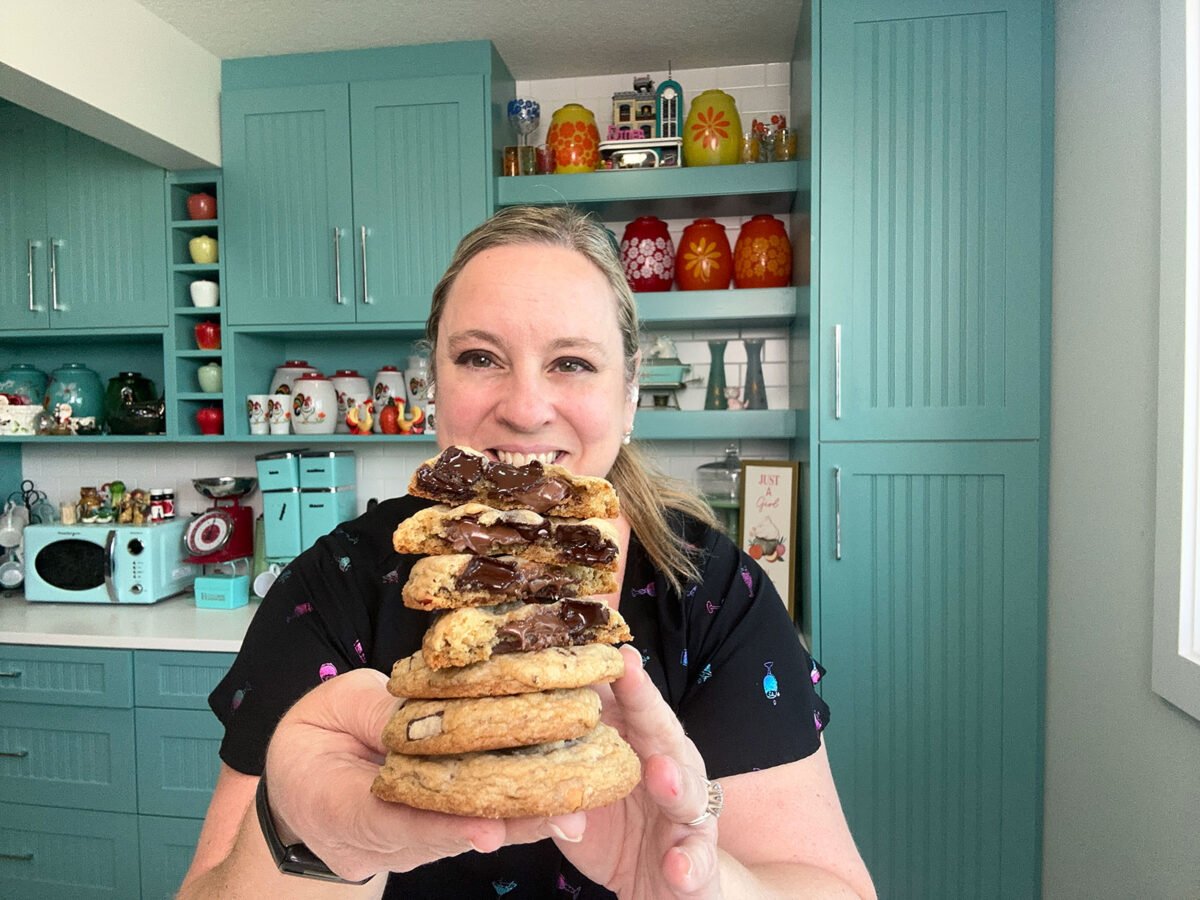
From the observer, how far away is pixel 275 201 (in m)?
2.73

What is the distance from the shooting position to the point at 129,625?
2582mm

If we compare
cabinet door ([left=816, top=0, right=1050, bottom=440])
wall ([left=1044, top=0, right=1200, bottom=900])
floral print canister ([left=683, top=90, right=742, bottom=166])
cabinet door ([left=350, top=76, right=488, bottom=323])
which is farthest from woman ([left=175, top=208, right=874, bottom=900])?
floral print canister ([left=683, top=90, right=742, bottom=166])

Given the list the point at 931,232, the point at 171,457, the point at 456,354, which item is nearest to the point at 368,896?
the point at 456,354

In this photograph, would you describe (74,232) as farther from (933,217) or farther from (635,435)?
(933,217)

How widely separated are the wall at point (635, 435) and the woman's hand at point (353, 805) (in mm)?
2026

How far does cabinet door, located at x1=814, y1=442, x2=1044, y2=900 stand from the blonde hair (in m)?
1.17

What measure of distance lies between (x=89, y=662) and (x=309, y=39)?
212cm

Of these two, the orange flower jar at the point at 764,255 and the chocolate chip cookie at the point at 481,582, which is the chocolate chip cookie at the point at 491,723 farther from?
the orange flower jar at the point at 764,255

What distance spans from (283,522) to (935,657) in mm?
2169

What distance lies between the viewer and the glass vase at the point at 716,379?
2768mm

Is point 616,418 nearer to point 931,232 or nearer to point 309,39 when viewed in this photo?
point 931,232

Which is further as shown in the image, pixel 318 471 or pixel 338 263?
pixel 318 471

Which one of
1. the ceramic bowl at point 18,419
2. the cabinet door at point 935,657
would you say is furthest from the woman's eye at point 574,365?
the ceramic bowl at point 18,419

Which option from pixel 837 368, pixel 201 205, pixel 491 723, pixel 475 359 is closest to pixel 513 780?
pixel 491 723
